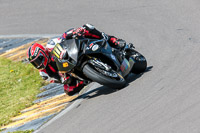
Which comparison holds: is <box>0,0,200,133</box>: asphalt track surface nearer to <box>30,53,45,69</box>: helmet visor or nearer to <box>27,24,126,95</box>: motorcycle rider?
<box>27,24,126,95</box>: motorcycle rider

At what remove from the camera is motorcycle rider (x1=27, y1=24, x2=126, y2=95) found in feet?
27.2

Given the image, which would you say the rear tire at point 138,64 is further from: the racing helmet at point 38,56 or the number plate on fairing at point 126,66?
the racing helmet at point 38,56

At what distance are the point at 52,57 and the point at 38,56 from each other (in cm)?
32

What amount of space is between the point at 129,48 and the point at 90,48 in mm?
1336

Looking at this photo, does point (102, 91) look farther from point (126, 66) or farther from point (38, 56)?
point (38, 56)

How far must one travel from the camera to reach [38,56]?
8.26m

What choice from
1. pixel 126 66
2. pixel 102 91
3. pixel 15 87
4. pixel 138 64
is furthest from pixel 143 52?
pixel 15 87

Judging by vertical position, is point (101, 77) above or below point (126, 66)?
above

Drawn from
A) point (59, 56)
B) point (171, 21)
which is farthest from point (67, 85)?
point (171, 21)

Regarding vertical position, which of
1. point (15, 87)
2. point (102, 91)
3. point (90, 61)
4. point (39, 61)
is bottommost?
point (15, 87)

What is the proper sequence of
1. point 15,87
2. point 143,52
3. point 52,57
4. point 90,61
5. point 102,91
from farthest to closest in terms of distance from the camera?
point 15,87 < point 143,52 < point 102,91 < point 52,57 < point 90,61

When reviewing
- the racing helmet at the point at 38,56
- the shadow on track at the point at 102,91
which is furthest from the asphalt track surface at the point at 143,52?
the racing helmet at the point at 38,56

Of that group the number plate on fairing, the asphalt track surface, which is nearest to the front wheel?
the asphalt track surface

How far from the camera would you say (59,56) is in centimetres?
809
